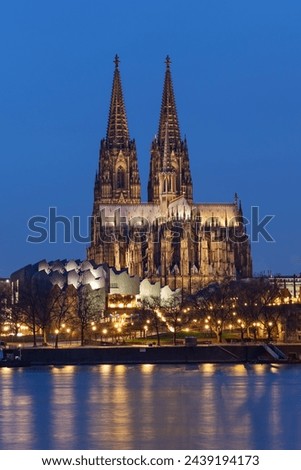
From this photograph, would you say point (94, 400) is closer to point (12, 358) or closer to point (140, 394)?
point (140, 394)

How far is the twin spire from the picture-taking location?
500ft

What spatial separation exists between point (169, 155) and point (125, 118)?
24.3 feet

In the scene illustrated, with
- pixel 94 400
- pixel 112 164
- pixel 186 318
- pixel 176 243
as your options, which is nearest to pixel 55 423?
pixel 94 400

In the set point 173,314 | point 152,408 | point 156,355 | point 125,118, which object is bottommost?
point 152,408

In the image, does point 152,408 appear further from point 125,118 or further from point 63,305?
point 125,118

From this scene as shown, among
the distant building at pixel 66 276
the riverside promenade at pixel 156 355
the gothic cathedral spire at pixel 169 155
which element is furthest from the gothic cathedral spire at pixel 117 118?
the riverside promenade at pixel 156 355

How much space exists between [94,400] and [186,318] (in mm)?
58633

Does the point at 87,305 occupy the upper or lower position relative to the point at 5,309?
lower

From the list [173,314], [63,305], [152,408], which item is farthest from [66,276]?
[152,408]

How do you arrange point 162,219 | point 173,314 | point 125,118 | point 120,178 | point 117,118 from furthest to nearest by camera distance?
point 125,118, point 117,118, point 120,178, point 162,219, point 173,314

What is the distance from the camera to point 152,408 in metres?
50.5

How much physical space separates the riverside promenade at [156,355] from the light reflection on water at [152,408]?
5126 mm

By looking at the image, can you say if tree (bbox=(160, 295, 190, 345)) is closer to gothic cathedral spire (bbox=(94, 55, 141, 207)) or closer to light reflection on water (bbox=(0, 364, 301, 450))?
gothic cathedral spire (bbox=(94, 55, 141, 207))

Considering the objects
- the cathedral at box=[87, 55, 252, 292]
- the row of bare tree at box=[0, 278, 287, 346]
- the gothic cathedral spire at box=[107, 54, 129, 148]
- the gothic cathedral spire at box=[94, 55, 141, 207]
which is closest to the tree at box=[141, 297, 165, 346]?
the row of bare tree at box=[0, 278, 287, 346]
